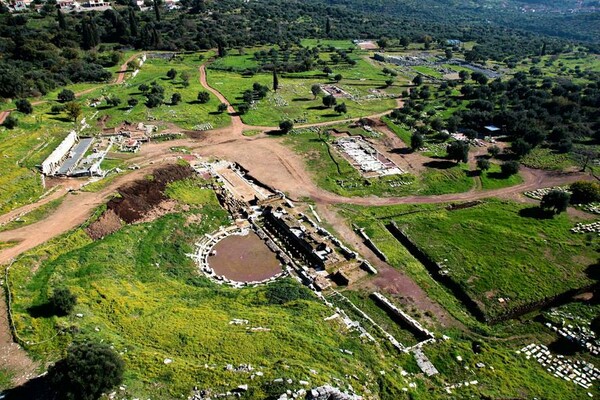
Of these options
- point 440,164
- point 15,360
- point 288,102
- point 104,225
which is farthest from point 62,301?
point 288,102

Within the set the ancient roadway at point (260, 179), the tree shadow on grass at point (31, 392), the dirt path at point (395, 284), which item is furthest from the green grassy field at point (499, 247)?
the tree shadow on grass at point (31, 392)

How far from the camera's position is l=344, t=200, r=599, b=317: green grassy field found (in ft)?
176

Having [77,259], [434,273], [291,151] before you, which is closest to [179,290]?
[77,259]

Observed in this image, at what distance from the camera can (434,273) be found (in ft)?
187

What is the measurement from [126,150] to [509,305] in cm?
6999

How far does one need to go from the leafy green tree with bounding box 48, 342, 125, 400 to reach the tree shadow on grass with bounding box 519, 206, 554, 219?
63.9m

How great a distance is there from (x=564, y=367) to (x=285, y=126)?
70.1m

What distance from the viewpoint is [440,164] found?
86750 mm

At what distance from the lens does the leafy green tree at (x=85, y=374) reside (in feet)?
97.0

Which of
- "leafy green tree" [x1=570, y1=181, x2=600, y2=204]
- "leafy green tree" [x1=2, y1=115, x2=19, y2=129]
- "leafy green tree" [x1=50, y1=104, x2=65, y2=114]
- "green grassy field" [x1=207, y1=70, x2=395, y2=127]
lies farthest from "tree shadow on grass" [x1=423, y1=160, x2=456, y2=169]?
"leafy green tree" [x1=50, y1=104, x2=65, y2=114]

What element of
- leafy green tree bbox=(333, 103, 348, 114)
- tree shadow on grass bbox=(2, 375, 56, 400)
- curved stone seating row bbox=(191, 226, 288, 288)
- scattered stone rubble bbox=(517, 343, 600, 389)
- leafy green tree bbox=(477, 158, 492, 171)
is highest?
tree shadow on grass bbox=(2, 375, 56, 400)

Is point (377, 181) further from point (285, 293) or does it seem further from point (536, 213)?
point (285, 293)

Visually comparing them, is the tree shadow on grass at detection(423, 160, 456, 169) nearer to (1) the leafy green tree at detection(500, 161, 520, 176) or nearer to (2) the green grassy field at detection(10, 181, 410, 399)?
(1) the leafy green tree at detection(500, 161, 520, 176)

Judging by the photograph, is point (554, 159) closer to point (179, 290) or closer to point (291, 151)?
point (291, 151)
